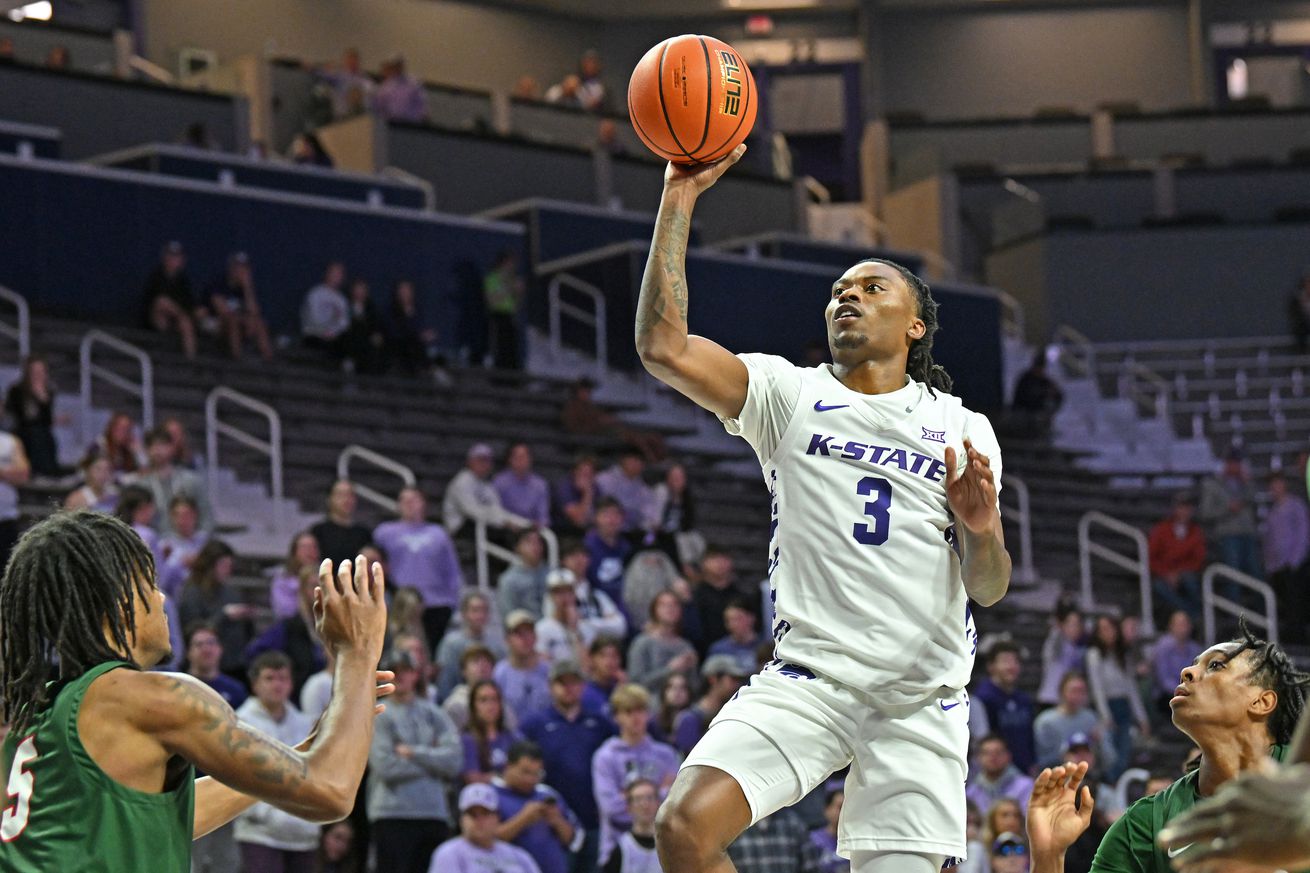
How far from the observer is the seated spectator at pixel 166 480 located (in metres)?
12.4

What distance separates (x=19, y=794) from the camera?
3676 millimetres

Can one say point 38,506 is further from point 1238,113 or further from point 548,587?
point 1238,113

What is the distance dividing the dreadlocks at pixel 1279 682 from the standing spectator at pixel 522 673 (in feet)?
21.7

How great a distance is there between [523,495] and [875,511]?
9.94 m

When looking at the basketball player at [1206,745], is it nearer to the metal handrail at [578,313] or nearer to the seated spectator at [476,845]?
the seated spectator at [476,845]

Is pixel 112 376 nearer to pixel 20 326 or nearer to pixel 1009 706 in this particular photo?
Result: pixel 20 326

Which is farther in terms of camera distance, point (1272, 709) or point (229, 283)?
point (229, 283)

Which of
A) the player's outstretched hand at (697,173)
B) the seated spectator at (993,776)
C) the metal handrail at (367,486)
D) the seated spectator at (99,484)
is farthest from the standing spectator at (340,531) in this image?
the player's outstretched hand at (697,173)

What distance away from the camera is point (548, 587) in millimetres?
12672

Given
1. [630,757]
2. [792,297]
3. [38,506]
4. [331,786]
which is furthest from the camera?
[792,297]

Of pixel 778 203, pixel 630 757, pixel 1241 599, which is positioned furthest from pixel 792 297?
pixel 630 757

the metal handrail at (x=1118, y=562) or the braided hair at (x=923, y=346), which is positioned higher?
the braided hair at (x=923, y=346)

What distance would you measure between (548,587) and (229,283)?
251 inches

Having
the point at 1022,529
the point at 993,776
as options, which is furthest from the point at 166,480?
the point at 1022,529
